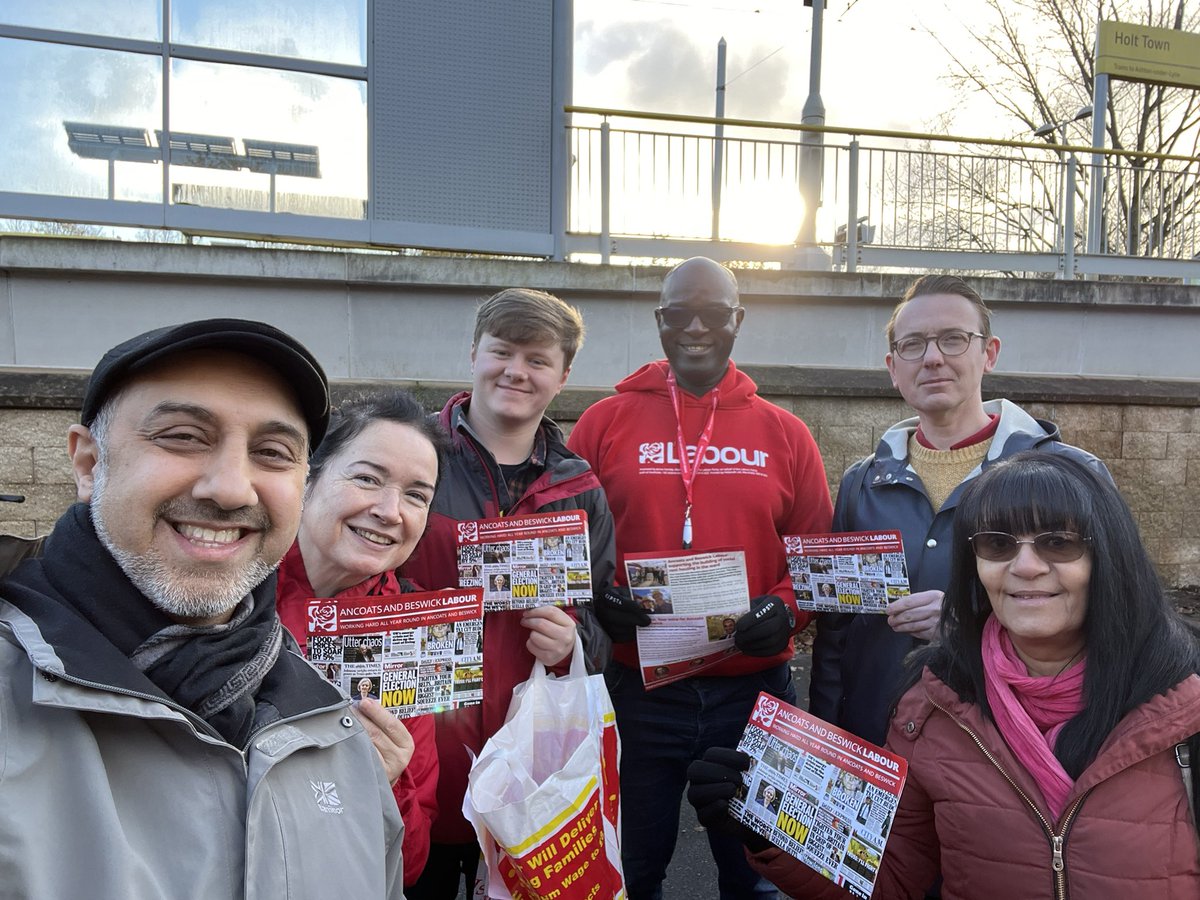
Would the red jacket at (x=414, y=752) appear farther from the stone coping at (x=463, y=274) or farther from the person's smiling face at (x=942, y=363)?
the stone coping at (x=463, y=274)

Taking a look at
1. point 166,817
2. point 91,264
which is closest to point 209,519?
point 166,817

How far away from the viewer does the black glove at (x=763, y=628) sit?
2.64 metres

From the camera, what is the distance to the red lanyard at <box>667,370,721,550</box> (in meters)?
2.88

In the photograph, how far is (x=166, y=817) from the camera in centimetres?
115

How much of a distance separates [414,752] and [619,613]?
0.93 meters

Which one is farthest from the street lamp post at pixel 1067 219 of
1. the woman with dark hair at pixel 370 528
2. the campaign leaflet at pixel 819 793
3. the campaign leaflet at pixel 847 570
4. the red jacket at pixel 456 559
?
the woman with dark hair at pixel 370 528

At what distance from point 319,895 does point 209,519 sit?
64 cm

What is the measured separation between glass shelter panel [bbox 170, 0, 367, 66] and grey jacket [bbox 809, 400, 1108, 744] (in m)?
6.72

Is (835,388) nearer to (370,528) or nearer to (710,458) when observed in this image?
(710,458)

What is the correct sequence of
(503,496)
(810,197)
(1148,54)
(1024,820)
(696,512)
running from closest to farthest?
(1024,820)
(503,496)
(696,512)
(810,197)
(1148,54)

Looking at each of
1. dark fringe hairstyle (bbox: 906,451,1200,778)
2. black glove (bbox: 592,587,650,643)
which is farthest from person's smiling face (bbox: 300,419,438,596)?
dark fringe hairstyle (bbox: 906,451,1200,778)

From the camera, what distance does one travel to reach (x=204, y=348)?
1.36 metres

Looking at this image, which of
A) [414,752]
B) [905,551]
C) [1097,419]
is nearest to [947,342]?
[905,551]

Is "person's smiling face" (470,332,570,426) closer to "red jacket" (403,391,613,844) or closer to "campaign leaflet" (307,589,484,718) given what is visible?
"red jacket" (403,391,613,844)
